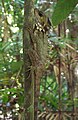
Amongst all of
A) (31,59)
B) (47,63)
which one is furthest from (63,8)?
(47,63)

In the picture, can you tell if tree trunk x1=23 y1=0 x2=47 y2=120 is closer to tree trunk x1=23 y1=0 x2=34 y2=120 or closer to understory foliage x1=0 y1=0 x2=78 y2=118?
tree trunk x1=23 y1=0 x2=34 y2=120

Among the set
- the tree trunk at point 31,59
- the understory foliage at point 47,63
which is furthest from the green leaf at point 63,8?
the understory foliage at point 47,63

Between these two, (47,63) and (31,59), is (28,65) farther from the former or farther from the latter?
(47,63)

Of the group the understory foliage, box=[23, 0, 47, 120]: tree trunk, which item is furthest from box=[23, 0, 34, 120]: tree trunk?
the understory foliage

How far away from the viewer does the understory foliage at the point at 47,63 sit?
5.92 feet

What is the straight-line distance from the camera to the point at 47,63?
5.65 ft

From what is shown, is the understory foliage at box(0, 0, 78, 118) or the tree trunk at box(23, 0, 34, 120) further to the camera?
the understory foliage at box(0, 0, 78, 118)

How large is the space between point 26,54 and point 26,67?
1.9 inches

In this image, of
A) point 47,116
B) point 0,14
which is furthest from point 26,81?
point 0,14

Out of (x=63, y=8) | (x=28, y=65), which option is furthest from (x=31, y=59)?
(x=63, y=8)

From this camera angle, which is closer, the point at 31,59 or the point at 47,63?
the point at 31,59

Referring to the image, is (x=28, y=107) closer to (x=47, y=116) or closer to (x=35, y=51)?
(x=35, y=51)

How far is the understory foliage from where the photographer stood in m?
1.80

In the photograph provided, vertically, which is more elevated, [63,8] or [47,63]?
[63,8]
